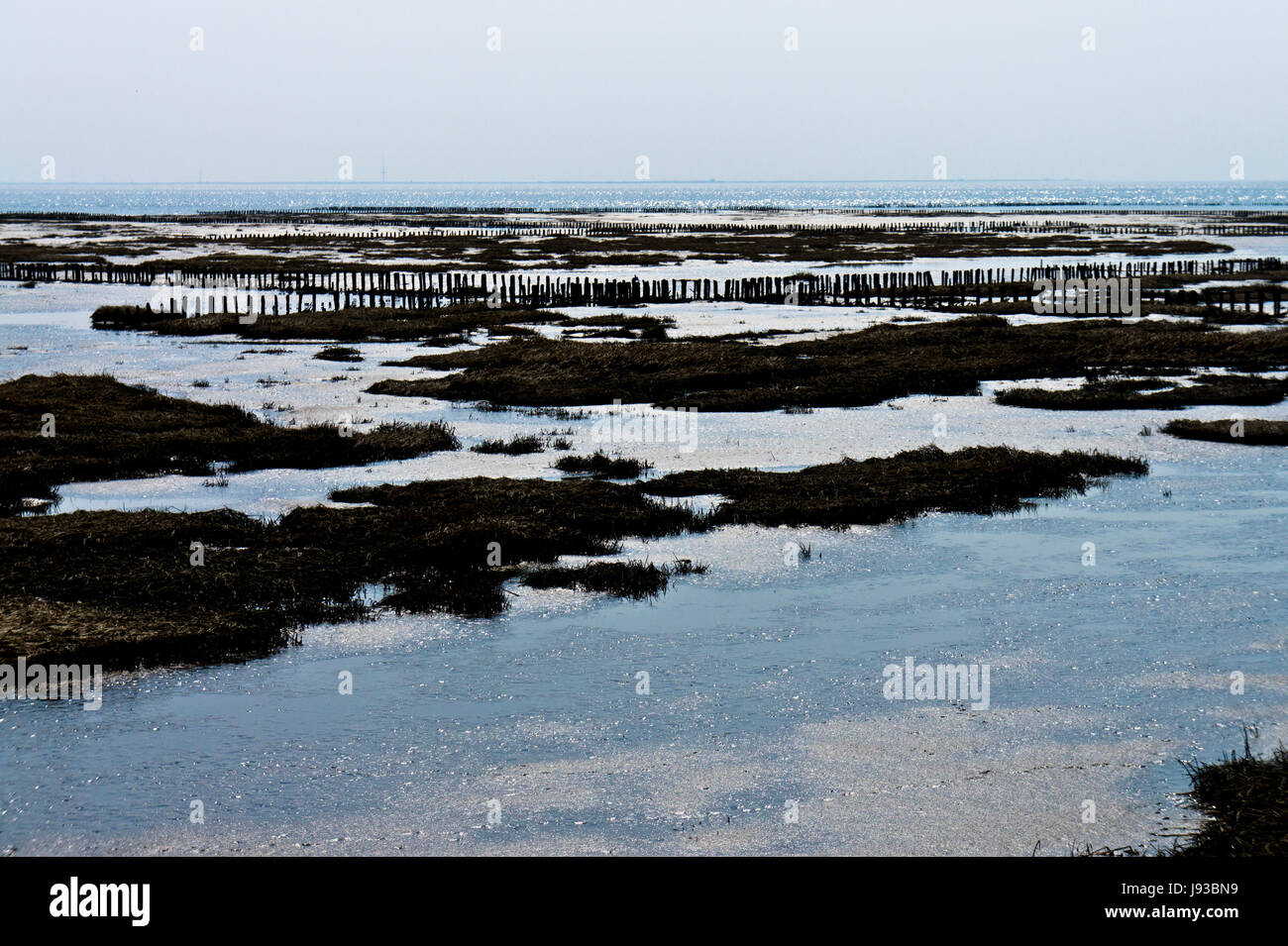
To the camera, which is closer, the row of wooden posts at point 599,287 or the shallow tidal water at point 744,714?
the shallow tidal water at point 744,714

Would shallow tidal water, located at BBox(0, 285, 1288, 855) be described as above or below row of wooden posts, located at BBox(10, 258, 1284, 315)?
below

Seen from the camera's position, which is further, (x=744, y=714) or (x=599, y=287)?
(x=599, y=287)

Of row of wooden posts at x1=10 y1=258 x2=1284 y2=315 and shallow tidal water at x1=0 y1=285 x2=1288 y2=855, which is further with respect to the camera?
row of wooden posts at x1=10 y1=258 x2=1284 y2=315

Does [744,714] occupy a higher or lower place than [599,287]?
lower

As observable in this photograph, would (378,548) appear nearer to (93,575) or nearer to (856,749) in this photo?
(93,575)

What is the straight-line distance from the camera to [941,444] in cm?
2358

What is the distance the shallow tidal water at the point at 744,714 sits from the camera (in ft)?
30.6

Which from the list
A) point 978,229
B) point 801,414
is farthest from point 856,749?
point 978,229

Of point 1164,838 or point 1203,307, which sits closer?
point 1164,838

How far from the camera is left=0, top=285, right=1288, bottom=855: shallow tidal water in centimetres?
934

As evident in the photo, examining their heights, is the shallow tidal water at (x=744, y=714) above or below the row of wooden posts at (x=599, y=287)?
below

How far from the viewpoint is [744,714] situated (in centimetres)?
1152
